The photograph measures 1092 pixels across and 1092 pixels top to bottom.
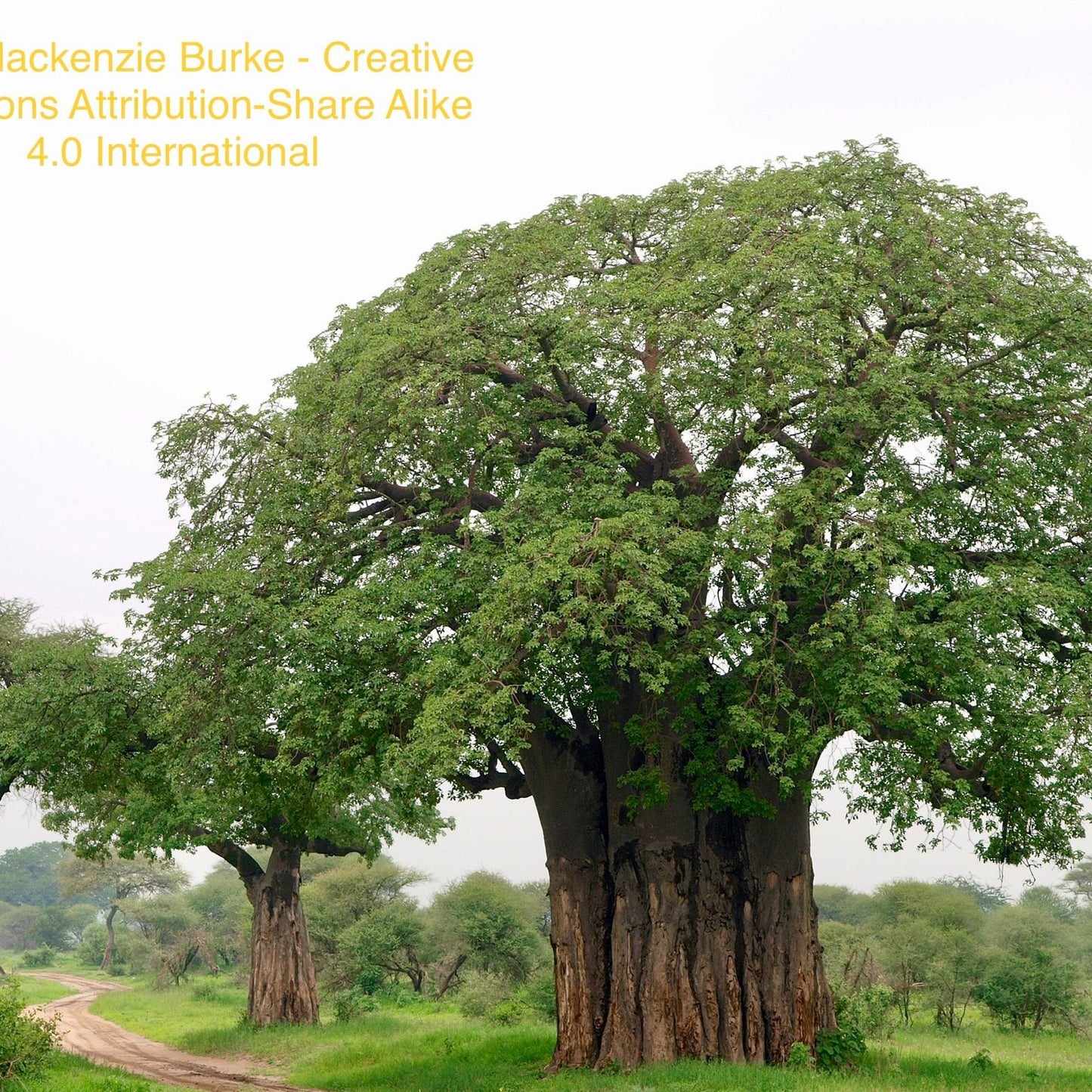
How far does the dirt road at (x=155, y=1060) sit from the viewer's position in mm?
19516

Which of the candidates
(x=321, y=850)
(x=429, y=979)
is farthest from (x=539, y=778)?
(x=429, y=979)

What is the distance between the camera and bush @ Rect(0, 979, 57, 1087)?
14.6 meters

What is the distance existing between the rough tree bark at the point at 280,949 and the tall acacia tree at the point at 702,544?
11.7 m

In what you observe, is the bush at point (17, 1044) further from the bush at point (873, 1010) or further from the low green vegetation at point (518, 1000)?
the bush at point (873, 1010)

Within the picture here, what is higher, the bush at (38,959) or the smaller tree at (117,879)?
the smaller tree at (117,879)

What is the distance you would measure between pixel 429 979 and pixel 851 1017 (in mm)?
24554

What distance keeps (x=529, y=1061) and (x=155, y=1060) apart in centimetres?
987

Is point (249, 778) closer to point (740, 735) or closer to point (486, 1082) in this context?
point (486, 1082)

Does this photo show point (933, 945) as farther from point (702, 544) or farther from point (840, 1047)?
point (702, 544)

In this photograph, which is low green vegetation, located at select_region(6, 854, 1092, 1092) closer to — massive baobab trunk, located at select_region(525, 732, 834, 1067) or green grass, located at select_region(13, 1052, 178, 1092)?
green grass, located at select_region(13, 1052, 178, 1092)

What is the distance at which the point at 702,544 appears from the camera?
14.4 m

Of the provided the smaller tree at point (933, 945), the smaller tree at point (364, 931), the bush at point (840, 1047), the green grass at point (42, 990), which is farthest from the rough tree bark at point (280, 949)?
the green grass at point (42, 990)

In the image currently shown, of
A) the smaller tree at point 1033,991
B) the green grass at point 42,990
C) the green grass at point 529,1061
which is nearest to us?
the green grass at point 529,1061

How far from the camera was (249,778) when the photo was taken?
53.2 feet
